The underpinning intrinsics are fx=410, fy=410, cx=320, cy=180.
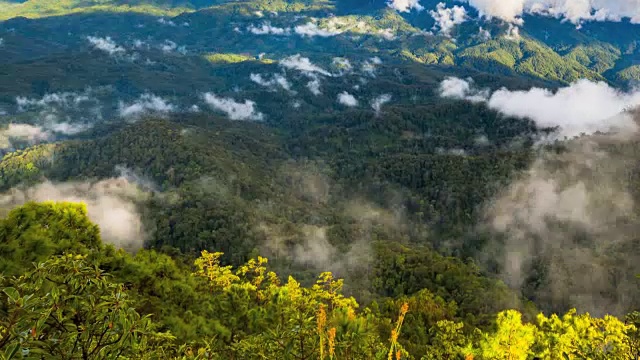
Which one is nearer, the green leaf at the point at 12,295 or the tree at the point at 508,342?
the green leaf at the point at 12,295

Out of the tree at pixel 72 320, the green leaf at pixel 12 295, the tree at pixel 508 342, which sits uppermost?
the green leaf at pixel 12 295

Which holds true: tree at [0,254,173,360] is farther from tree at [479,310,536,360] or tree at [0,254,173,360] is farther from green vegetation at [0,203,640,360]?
tree at [479,310,536,360]

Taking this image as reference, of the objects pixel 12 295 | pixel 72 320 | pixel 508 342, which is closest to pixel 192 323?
pixel 72 320

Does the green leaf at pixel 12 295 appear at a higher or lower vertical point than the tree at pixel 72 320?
higher

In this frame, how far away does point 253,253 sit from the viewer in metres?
182

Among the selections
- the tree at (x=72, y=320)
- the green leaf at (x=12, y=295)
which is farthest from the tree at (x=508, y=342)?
the green leaf at (x=12, y=295)

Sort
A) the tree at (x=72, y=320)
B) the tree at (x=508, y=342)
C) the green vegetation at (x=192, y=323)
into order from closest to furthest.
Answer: the tree at (x=72, y=320) → the green vegetation at (x=192, y=323) → the tree at (x=508, y=342)

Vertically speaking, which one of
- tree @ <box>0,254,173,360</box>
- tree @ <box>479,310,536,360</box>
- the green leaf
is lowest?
tree @ <box>479,310,536,360</box>

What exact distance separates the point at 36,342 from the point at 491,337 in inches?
1363

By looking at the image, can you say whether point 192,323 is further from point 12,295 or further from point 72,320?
point 12,295

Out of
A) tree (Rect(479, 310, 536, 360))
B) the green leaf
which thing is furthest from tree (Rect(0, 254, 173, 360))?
tree (Rect(479, 310, 536, 360))

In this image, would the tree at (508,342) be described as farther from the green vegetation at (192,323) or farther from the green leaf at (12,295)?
the green leaf at (12,295)

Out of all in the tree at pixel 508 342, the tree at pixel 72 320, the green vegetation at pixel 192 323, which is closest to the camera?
the tree at pixel 72 320

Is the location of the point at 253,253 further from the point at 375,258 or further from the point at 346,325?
the point at 346,325
